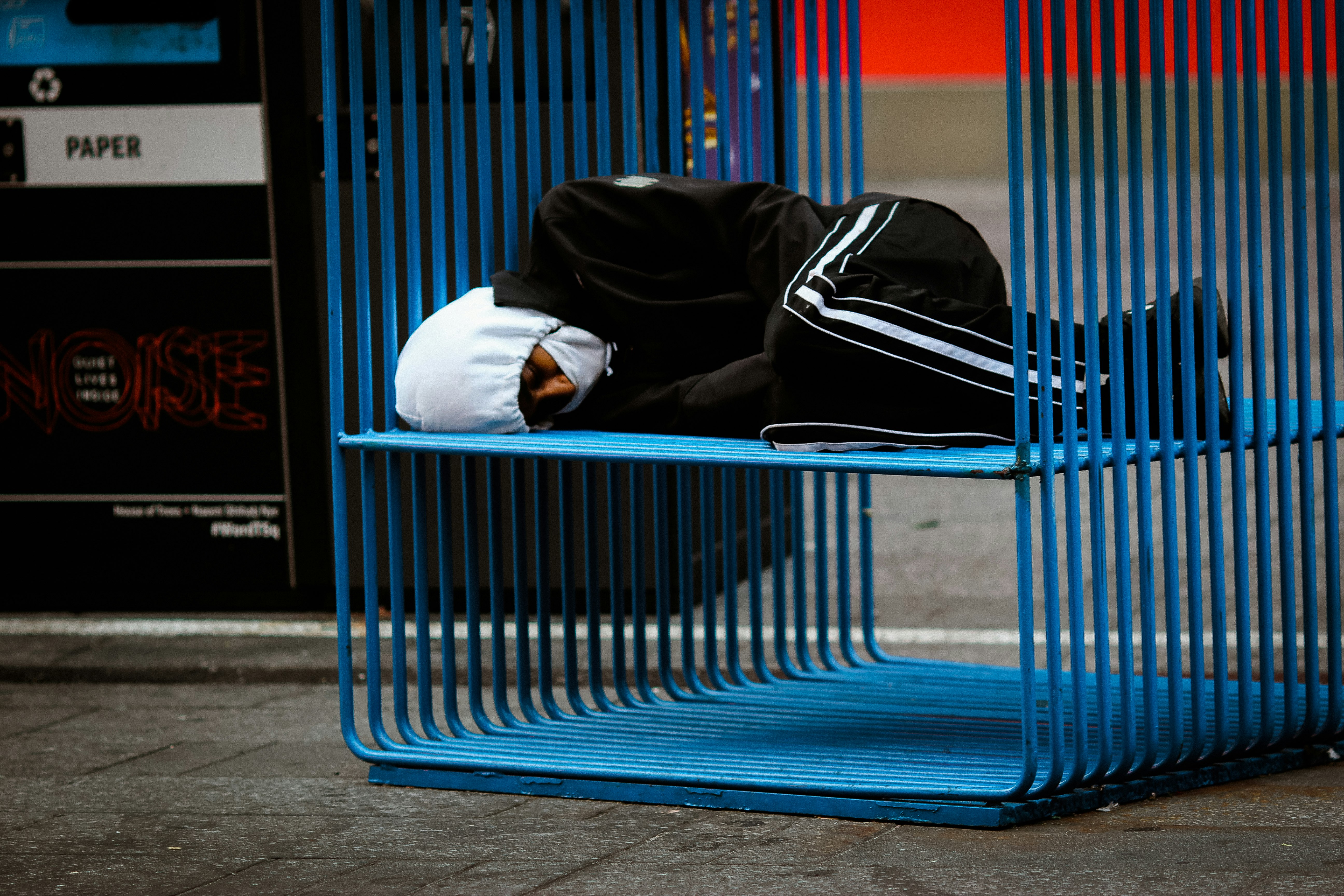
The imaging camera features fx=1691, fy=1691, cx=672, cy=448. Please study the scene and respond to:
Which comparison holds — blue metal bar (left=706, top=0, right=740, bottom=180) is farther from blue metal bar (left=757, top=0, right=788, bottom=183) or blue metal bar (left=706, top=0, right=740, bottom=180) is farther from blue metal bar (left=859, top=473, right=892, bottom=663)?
blue metal bar (left=859, top=473, right=892, bottom=663)

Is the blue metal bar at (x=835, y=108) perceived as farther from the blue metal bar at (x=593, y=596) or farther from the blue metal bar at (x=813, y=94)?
the blue metal bar at (x=593, y=596)

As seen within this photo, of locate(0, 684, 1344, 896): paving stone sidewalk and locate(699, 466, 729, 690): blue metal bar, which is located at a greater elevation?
locate(699, 466, 729, 690): blue metal bar

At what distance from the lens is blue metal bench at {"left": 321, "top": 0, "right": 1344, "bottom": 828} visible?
277 centimetres

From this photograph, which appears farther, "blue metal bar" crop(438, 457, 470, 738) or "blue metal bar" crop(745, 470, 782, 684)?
"blue metal bar" crop(745, 470, 782, 684)

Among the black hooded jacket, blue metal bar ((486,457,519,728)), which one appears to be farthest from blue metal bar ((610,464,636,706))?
the black hooded jacket

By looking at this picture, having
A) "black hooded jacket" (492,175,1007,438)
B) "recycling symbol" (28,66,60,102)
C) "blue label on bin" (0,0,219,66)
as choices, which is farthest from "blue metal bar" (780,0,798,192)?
"recycling symbol" (28,66,60,102)

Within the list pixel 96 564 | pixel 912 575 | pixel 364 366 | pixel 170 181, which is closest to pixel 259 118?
pixel 170 181

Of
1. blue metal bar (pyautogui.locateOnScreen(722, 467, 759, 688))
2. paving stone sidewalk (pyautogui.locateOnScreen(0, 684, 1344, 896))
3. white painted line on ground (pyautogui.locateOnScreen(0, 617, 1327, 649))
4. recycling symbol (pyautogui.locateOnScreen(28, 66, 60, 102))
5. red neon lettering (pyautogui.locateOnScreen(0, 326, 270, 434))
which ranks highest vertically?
recycling symbol (pyautogui.locateOnScreen(28, 66, 60, 102))

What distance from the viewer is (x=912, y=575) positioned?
209 inches

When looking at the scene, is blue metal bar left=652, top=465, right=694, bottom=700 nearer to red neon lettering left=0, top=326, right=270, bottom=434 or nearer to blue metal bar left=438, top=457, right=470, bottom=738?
blue metal bar left=438, top=457, right=470, bottom=738

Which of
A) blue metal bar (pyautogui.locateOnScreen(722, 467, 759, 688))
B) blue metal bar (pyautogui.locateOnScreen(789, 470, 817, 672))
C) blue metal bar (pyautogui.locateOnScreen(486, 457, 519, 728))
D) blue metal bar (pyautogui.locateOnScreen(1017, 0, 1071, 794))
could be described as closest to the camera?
blue metal bar (pyautogui.locateOnScreen(1017, 0, 1071, 794))

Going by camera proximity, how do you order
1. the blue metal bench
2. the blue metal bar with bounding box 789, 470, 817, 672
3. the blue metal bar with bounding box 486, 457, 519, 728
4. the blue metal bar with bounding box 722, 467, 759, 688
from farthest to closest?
the blue metal bar with bounding box 789, 470, 817, 672 < the blue metal bar with bounding box 722, 467, 759, 688 < the blue metal bar with bounding box 486, 457, 519, 728 < the blue metal bench

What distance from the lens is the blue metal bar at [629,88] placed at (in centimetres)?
344

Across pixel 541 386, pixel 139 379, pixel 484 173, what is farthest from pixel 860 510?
pixel 139 379
